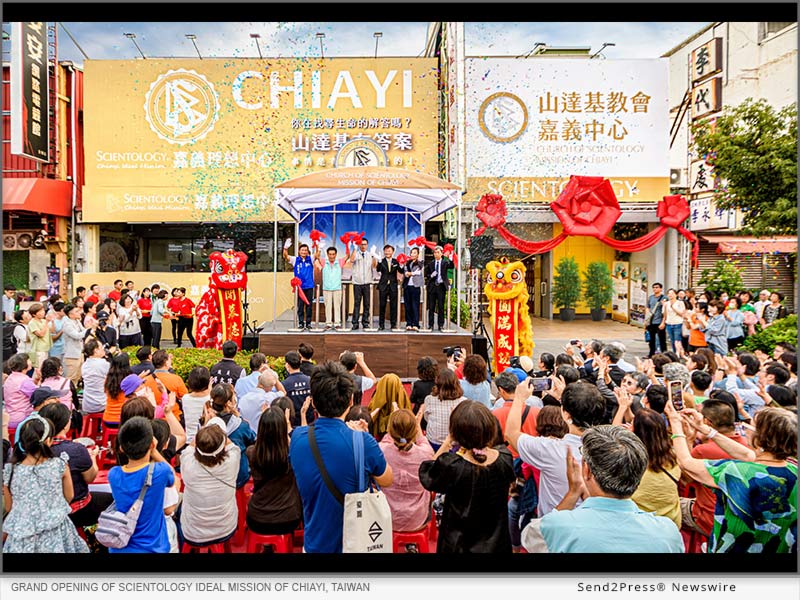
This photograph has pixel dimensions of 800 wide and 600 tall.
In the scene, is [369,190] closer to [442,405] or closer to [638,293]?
[442,405]

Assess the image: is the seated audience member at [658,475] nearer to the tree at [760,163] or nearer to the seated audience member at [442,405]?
the seated audience member at [442,405]

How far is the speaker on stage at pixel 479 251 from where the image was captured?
12.4m

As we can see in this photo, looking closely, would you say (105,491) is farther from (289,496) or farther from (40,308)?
(40,308)

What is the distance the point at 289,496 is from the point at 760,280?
13.8 meters

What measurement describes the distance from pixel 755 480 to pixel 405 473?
166 cm

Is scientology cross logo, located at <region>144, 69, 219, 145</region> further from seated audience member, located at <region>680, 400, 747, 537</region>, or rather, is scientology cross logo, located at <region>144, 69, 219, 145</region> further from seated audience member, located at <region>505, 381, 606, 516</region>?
seated audience member, located at <region>680, 400, 747, 537</region>

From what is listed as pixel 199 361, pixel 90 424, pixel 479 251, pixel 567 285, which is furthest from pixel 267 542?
pixel 567 285

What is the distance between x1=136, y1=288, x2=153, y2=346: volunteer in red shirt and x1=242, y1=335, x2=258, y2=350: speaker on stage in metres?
2.42

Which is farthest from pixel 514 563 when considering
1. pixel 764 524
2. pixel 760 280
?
pixel 760 280

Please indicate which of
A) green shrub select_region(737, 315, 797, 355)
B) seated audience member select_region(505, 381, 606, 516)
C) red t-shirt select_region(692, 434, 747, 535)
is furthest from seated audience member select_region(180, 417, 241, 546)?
green shrub select_region(737, 315, 797, 355)

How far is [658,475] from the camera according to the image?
9.30 ft

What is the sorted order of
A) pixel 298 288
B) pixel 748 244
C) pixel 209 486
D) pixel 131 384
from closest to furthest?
1. pixel 209 486
2. pixel 131 384
3. pixel 298 288
4. pixel 748 244

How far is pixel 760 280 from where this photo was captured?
13.7 metres

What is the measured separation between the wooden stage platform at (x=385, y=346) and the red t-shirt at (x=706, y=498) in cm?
566
